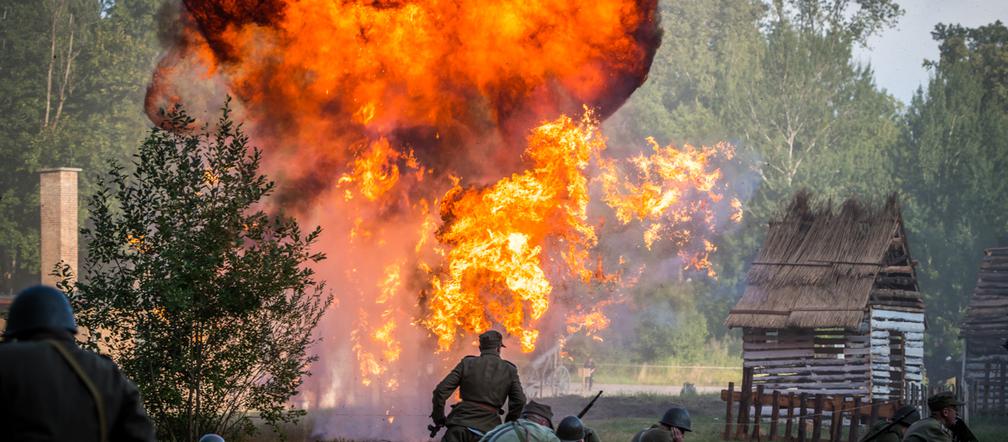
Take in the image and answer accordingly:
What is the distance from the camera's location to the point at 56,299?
5.80 meters

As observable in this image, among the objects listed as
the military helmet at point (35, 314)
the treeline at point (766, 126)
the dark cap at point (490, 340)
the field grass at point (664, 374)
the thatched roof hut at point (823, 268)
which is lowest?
the field grass at point (664, 374)

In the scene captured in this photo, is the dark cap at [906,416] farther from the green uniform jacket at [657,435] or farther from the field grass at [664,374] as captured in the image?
the field grass at [664,374]

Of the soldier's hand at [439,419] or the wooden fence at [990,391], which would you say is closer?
the soldier's hand at [439,419]

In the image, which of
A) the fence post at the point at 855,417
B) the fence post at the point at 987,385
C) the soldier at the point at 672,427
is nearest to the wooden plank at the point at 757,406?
the fence post at the point at 855,417

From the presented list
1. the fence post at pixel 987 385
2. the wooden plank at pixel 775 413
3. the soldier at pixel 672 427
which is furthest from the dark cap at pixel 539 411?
the fence post at pixel 987 385

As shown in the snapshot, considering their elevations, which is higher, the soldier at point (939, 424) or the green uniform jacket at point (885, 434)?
the soldier at point (939, 424)

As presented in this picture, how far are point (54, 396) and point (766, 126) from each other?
226ft

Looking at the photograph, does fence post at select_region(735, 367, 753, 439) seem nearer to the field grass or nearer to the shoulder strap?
the shoulder strap

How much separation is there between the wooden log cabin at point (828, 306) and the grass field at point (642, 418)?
1985mm

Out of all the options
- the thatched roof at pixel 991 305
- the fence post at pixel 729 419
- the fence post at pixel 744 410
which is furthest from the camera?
the thatched roof at pixel 991 305

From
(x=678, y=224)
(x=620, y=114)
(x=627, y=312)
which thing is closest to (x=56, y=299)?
(x=678, y=224)

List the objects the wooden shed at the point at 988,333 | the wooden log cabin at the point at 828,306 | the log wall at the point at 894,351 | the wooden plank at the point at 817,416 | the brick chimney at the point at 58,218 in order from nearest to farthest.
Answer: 1. the wooden plank at the point at 817,416
2. the wooden log cabin at the point at 828,306
3. the log wall at the point at 894,351
4. the wooden shed at the point at 988,333
5. the brick chimney at the point at 58,218

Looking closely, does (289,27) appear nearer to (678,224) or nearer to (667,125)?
(678,224)

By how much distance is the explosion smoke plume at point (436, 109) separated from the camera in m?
24.7
